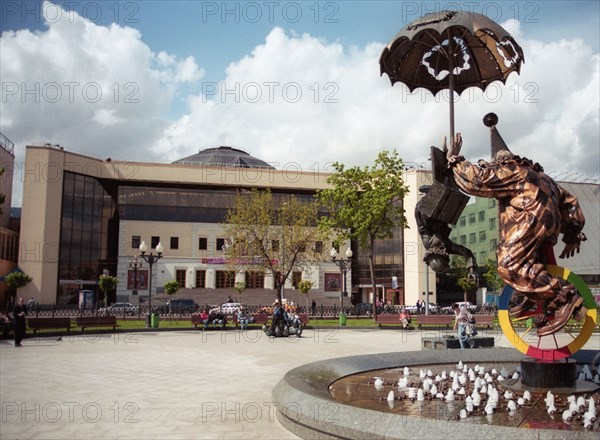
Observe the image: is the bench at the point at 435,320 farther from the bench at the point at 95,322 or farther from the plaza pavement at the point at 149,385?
the bench at the point at 95,322

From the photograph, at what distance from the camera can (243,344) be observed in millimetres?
20250

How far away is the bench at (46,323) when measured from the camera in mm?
22828

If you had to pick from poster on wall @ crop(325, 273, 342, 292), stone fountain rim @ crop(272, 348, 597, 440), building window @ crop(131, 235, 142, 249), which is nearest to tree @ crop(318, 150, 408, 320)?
stone fountain rim @ crop(272, 348, 597, 440)

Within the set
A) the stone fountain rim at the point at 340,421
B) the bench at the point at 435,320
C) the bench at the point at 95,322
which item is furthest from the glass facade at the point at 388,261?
the stone fountain rim at the point at 340,421

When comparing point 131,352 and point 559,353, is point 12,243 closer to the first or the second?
point 131,352

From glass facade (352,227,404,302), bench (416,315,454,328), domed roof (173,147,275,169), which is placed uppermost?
domed roof (173,147,275,169)

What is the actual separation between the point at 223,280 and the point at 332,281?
513 inches

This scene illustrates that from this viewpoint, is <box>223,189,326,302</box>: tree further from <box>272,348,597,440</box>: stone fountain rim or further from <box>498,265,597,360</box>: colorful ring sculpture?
<box>498,265,597,360</box>: colorful ring sculpture

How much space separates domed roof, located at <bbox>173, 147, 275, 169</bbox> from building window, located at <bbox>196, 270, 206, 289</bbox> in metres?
13.5

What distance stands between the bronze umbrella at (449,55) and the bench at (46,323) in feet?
61.4

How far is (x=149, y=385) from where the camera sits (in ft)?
36.5

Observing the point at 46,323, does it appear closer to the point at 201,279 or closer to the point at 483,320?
the point at 483,320

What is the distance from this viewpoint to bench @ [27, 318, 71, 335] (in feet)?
74.9

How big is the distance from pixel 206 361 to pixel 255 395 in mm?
5413
